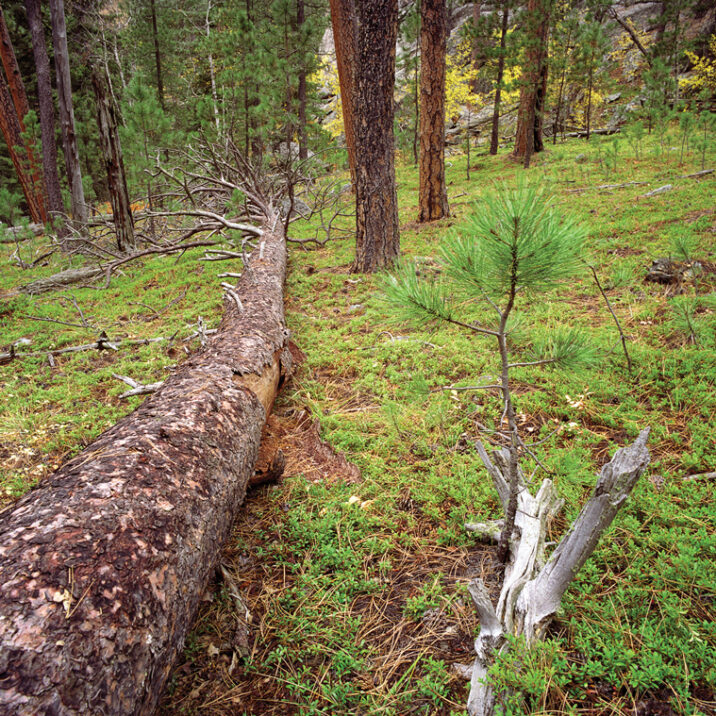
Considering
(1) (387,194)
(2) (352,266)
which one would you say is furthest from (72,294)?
(1) (387,194)

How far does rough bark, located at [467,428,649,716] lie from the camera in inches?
52.9

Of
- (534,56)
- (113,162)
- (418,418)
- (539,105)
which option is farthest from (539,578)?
(539,105)

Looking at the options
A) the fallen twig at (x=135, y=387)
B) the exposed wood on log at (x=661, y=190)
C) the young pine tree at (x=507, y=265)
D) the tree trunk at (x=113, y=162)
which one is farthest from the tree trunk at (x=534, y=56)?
the young pine tree at (x=507, y=265)

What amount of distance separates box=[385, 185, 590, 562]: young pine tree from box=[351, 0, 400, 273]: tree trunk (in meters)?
4.19

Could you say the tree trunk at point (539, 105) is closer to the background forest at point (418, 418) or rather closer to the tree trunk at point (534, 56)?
the tree trunk at point (534, 56)

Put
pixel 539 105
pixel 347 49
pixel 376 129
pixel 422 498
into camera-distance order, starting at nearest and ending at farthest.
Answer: pixel 422 498 → pixel 376 129 → pixel 347 49 → pixel 539 105

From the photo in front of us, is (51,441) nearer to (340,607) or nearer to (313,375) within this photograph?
(313,375)

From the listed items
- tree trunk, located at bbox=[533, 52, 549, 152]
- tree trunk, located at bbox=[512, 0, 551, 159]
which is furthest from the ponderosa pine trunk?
tree trunk, located at bbox=[533, 52, 549, 152]

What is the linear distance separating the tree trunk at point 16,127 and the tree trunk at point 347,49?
9002 mm

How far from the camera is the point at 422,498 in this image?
92.1 inches

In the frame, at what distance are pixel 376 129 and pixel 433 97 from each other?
3.63 metres

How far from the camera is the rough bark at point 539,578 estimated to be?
4.41 ft

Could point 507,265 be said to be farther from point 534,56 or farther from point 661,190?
point 534,56

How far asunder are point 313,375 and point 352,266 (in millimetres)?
3189
